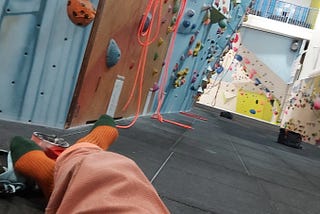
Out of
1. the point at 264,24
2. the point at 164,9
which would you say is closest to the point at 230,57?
the point at 264,24

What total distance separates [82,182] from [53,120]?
133cm

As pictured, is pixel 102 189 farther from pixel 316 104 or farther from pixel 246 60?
pixel 246 60

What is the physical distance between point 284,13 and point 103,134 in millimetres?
12003

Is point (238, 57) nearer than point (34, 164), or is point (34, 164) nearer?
point (34, 164)

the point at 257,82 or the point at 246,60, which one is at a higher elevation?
the point at 246,60

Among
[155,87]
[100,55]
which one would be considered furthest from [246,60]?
[100,55]

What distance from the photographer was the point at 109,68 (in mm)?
2453

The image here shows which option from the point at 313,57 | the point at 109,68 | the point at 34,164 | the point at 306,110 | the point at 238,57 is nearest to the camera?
the point at 34,164

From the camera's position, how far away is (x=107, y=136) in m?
1.36

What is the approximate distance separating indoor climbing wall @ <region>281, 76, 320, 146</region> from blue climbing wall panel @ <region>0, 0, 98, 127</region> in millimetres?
7269

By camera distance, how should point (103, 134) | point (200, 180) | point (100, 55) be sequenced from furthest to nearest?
point (100, 55) < point (200, 180) < point (103, 134)

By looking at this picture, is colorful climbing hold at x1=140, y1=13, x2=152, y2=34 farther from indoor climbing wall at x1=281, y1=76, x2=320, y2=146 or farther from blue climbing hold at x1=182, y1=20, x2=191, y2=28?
indoor climbing wall at x1=281, y1=76, x2=320, y2=146

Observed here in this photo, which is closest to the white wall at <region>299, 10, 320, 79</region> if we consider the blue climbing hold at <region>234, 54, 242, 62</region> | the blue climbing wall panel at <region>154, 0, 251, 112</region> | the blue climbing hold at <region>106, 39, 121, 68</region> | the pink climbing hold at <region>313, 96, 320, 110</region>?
the pink climbing hold at <region>313, 96, 320, 110</region>

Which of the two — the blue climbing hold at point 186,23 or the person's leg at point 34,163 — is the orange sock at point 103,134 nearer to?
the person's leg at point 34,163
